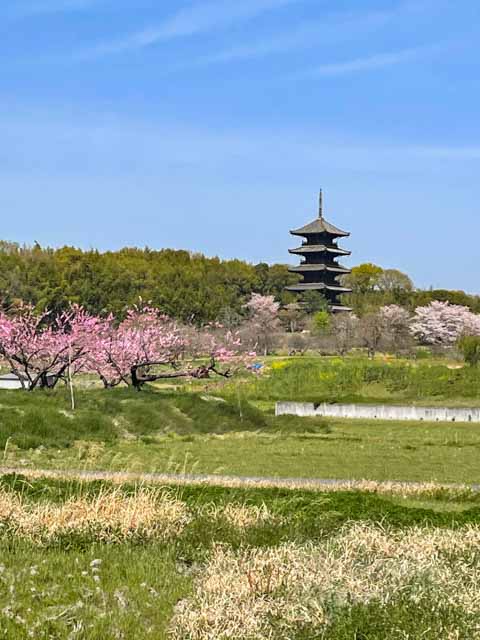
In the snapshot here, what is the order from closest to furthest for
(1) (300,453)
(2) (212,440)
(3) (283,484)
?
(3) (283,484)
(1) (300,453)
(2) (212,440)

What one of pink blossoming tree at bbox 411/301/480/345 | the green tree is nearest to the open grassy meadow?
the green tree

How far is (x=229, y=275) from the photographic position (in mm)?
87000

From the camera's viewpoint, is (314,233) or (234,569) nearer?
(234,569)

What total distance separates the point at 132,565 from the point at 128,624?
4.69ft

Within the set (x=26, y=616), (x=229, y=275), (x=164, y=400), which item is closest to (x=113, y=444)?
(x=164, y=400)

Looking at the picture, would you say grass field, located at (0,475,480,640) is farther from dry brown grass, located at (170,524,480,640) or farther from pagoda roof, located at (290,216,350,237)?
pagoda roof, located at (290,216,350,237)

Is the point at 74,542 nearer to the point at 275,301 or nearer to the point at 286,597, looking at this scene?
the point at 286,597

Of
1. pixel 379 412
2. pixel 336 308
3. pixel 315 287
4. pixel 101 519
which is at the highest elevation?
pixel 315 287

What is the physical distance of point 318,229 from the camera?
80750 mm

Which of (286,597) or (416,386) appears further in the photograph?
(416,386)

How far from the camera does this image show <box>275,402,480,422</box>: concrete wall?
99.4ft

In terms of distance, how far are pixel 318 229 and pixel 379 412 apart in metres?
50.3

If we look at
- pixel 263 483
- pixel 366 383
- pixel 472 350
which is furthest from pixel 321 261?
pixel 263 483

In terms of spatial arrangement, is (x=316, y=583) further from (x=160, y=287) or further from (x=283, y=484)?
(x=160, y=287)
